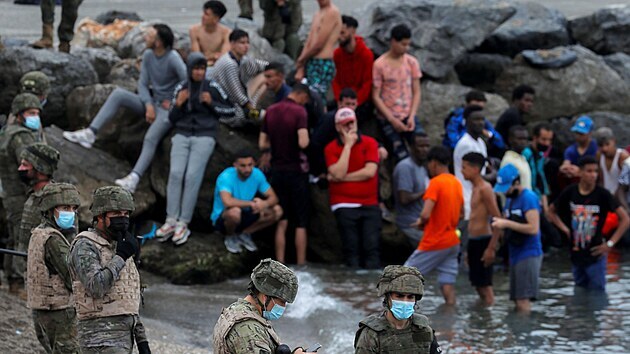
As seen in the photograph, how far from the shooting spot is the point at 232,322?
20.4ft

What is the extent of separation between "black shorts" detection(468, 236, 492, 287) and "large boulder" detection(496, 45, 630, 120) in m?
5.21

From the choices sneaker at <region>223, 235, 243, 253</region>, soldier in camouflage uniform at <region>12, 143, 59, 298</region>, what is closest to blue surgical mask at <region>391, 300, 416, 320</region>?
soldier in camouflage uniform at <region>12, 143, 59, 298</region>

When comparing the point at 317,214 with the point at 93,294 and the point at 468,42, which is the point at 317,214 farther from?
the point at 93,294

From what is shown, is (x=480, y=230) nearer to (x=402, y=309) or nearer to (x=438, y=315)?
(x=438, y=315)

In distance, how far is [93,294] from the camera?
24.8ft

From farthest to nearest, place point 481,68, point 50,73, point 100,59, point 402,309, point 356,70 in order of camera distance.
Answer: point 481,68 → point 100,59 → point 50,73 → point 356,70 → point 402,309

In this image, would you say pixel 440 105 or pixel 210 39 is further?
pixel 440 105

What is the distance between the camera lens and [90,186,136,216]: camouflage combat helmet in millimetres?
7582

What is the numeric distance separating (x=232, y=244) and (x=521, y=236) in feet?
10.7

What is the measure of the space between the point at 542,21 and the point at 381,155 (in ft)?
18.0

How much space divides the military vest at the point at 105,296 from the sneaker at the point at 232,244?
603cm

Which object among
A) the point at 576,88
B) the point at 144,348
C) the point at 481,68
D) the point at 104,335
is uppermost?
the point at 481,68

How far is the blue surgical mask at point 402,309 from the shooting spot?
23.4ft

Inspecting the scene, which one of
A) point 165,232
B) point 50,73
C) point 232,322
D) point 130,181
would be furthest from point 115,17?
point 232,322
